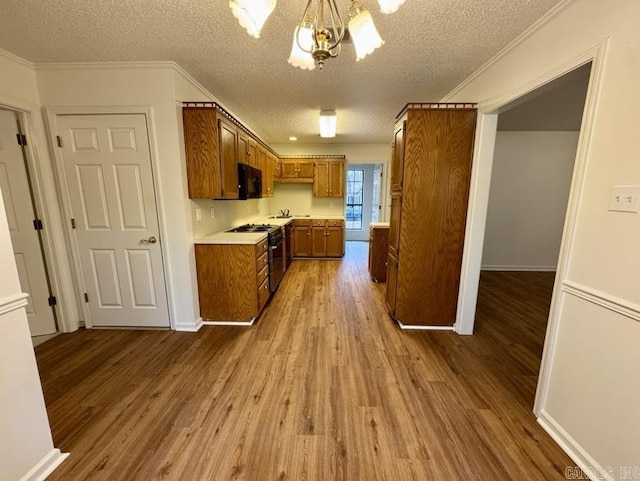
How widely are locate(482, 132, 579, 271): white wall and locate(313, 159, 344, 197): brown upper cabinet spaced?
2.84 meters

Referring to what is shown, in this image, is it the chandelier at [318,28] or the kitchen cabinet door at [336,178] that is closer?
the chandelier at [318,28]

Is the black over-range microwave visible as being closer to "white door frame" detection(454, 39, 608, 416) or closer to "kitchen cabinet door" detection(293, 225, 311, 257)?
"kitchen cabinet door" detection(293, 225, 311, 257)

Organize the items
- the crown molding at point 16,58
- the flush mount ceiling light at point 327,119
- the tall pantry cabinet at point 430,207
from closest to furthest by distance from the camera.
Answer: the crown molding at point 16,58, the tall pantry cabinet at point 430,207, the flush mount ceiling light at point 327,119

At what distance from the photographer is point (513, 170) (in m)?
4.59

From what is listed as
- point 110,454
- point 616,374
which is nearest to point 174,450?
point 110,454

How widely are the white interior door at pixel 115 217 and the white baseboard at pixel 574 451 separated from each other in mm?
3175

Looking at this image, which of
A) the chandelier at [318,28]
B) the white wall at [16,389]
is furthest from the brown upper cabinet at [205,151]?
the white wall at [16,389]

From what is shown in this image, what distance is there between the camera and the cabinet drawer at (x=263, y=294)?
2.93 meters

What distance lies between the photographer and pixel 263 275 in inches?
121

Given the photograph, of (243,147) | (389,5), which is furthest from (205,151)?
(389,5)

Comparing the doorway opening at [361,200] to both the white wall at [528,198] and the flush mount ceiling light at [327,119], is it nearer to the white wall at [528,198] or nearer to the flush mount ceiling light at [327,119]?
the white wall at [528,198]

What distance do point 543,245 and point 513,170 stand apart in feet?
4.95

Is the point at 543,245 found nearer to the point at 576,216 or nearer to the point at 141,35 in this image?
the point at 576,216

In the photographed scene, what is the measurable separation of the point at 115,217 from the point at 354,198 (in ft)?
20.2
